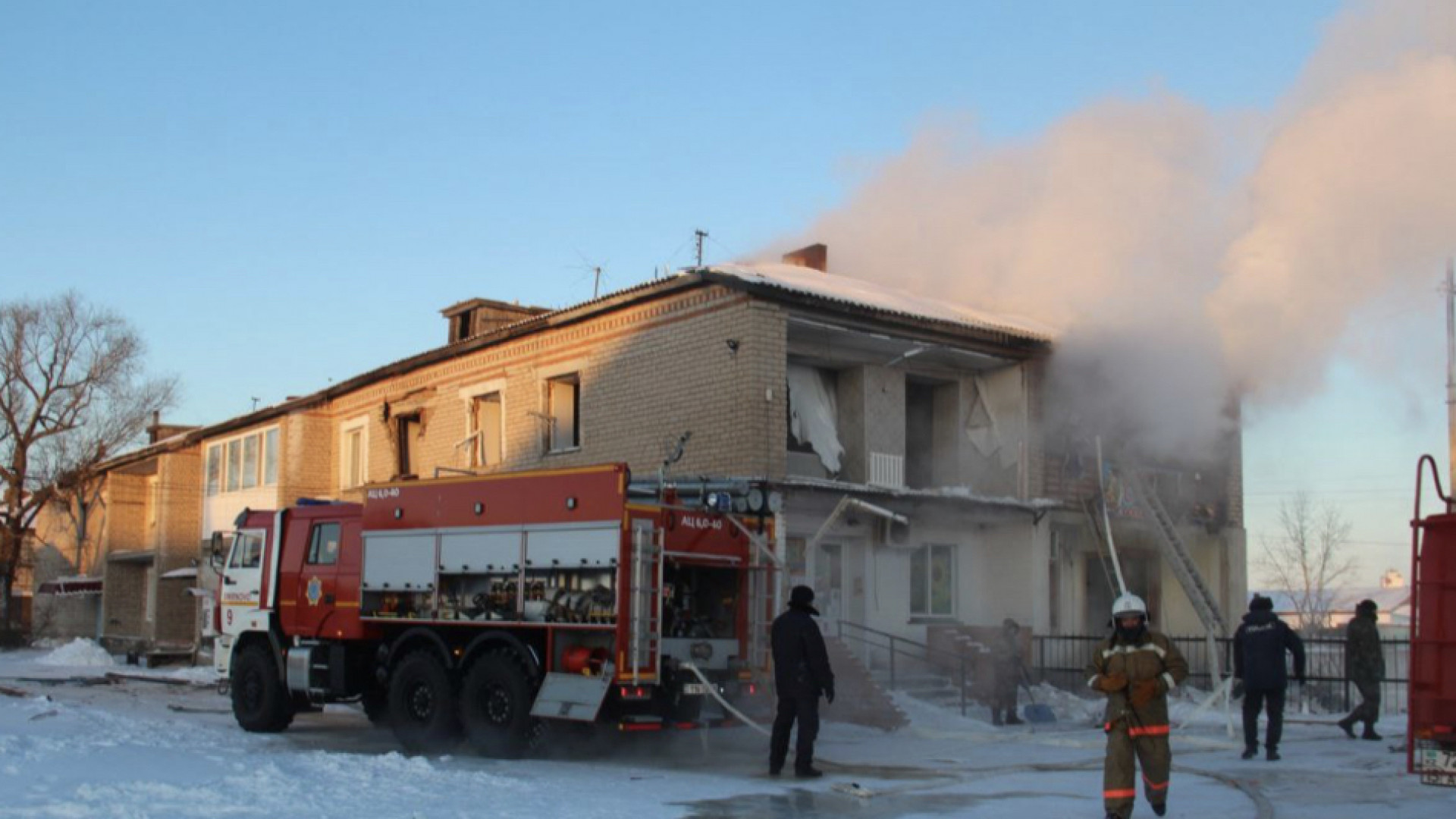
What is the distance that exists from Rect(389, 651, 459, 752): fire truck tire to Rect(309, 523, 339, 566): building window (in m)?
2.08

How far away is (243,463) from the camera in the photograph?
3559 centimetres

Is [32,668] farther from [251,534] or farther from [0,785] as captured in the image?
[0,785]

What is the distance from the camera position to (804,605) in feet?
41.2

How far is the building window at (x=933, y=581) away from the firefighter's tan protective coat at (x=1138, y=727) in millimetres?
13617

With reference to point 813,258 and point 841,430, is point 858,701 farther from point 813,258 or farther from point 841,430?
point 813,258

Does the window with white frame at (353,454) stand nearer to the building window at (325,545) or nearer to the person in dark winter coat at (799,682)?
the building window at (325,545)

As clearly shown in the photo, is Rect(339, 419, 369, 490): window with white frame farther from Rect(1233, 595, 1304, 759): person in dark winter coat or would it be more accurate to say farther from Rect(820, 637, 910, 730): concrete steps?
Rect(1233, 595, 1304, 759): person in dark winter coat

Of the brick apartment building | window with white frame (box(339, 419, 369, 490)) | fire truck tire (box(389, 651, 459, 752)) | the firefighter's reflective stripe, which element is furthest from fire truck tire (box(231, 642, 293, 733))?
window with white frame (box(339, 419, 369, 490))

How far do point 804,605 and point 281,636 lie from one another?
7398 mm

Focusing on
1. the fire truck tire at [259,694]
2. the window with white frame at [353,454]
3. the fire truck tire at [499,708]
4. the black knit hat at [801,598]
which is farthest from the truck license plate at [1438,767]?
the window with white frame at [353,454]

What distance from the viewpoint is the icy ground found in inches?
387

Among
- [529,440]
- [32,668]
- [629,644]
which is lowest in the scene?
[32,668]

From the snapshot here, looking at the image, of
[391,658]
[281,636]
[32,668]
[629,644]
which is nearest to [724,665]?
[629,644]

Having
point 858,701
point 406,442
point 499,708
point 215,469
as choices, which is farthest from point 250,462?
point 499,708
